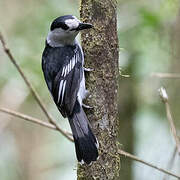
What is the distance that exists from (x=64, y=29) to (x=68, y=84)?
0.43m

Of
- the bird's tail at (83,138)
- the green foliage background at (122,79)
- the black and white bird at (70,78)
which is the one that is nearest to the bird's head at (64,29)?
the black and white bird at (70,78)

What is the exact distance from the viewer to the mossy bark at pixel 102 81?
10.8ft

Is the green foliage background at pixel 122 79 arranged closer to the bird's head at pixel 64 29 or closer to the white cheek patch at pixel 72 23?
the bird's head at pixel 64 29

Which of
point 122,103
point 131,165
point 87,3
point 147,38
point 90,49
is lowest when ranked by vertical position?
point 131,165

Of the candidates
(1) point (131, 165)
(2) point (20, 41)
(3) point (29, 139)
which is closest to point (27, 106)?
(3) point (29, 139)

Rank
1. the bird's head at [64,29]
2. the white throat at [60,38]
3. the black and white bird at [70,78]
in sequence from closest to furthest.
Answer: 1. the black and white bird at [70,78]
2. the bird's head at [64,29]
3. the white throat at [60,38]

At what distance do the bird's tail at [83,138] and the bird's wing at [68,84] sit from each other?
89 millimetres

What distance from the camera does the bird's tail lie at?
3.24 meters

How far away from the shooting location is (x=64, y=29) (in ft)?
12.6

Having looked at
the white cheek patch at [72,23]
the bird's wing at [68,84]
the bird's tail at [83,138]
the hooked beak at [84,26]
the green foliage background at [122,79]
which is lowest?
the green foliage background at [122,79]

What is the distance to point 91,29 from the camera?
342 cm

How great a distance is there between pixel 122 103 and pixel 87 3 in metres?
2.85

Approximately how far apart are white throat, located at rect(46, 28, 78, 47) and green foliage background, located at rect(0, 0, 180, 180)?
43.1 inches

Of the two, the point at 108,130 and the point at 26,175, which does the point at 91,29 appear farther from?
the point at 26,175
